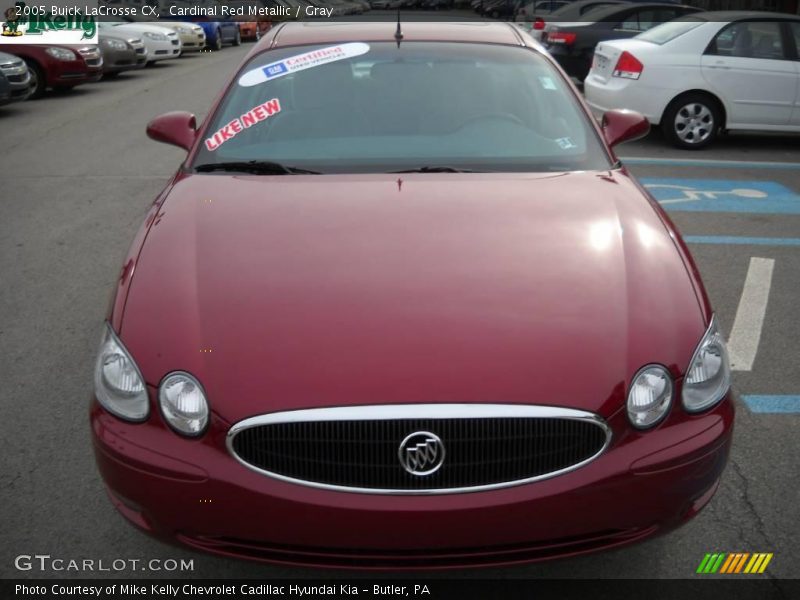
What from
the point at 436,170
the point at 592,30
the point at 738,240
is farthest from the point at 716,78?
the point at 436,170

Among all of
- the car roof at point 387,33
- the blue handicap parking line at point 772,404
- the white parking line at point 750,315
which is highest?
the car roof at point 387,33

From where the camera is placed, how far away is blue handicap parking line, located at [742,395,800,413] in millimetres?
4055

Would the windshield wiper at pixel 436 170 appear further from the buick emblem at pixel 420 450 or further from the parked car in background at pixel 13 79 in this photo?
the parked car in background at pixel 13 79

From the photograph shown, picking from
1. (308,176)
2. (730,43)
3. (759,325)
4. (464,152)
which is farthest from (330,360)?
(730,43)

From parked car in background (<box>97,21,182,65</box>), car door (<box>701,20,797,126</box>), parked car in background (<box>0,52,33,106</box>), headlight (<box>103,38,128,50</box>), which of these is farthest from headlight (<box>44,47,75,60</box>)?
car door (<box>701,20,797,126</box>)

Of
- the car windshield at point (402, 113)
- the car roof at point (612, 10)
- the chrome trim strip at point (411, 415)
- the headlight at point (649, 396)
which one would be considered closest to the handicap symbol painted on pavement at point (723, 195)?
the car windshield at point (402, 113)

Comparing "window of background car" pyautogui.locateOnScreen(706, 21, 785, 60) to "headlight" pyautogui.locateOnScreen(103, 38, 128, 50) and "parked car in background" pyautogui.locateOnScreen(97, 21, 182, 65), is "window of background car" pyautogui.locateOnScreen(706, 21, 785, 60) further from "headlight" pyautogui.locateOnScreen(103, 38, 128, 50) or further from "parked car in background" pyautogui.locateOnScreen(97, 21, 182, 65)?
"parked car in background" pyautogui.locateOnScreen(97, 21, 182, 65)

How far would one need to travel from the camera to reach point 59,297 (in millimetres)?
5512

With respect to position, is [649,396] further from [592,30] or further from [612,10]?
[612,10]

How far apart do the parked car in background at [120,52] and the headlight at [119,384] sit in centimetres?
1554

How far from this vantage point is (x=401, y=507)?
2.41m

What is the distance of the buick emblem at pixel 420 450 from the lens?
2.41m

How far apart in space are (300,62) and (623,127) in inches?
61.2

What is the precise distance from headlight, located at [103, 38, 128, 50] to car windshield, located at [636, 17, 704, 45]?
1036 centimetres
